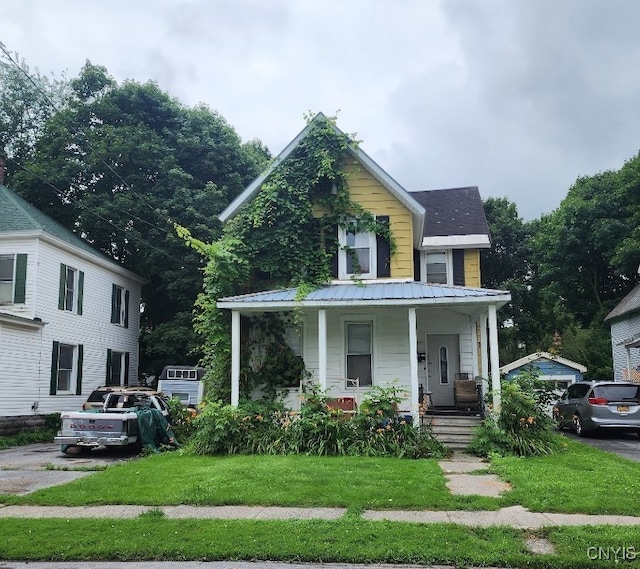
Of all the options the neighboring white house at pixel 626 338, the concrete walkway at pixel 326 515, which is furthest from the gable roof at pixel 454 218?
the concrete walkway at pixel 326 515

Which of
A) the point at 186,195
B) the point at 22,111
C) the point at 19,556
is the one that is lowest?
the point at 19,556

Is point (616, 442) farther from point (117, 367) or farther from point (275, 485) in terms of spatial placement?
point (117, 367)

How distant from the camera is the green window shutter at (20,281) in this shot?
1934cm

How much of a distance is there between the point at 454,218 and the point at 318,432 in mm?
10199

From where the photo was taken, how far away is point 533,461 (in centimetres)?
1102

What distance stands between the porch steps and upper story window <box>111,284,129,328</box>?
16305 mm

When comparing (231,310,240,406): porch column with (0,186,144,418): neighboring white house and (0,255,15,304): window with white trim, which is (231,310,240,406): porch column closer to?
(0,186,144,418): neighboring white house

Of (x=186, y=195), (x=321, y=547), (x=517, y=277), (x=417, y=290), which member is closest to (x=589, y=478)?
(x=321, y=547)

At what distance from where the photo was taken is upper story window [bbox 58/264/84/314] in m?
21.2

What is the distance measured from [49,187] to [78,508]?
24.0m

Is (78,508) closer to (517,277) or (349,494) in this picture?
(349,494)

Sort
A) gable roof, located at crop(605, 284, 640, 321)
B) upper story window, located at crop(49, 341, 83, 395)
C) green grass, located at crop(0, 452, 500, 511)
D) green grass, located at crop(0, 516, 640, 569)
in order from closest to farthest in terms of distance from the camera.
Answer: green grass, located at crop(0, 516, 640, 569) < green grass, located at crop(0, 452, 500, 511) < upper story window, located at crop(49, 341, 83, 395) < gable roof, located at crop(605, 284, 640, 321)

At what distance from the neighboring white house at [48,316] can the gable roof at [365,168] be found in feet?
24.9

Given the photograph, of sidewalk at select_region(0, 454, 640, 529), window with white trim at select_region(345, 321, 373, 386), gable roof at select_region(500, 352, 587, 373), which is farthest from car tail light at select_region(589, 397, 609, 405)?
sidewalk at select_region(0, 454, 640, 529)
